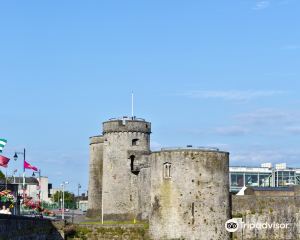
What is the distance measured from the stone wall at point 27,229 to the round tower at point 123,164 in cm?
1072

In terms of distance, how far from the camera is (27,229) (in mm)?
49125

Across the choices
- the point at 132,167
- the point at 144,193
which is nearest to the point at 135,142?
the point at 132,167

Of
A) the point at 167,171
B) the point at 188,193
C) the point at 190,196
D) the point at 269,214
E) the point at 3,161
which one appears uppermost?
the point at 3,161

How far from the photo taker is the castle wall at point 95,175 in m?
77.9

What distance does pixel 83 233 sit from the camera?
62875 millimetres

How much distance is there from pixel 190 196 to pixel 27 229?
560 inches

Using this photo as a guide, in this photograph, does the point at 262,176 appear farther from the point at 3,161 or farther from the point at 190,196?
the point at 3,161

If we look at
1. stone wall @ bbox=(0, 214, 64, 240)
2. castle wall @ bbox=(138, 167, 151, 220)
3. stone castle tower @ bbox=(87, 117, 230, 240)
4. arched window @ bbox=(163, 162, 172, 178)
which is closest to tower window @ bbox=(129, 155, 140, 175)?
castle wall @ bbox=(138, 167, 151, 220)

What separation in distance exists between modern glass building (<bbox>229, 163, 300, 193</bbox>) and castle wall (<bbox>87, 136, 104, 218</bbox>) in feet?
139

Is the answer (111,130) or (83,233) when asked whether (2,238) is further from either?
(111,130)

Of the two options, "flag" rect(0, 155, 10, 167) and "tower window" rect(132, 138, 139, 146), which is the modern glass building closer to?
"tower window" rect(132, 138, 139, 146)

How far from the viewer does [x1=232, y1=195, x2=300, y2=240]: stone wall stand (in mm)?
62062

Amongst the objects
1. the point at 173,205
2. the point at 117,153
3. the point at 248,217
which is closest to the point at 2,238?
the point at 173,205

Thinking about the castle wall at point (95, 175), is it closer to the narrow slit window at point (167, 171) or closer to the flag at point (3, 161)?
the narrow slit window at point (167, 171)
